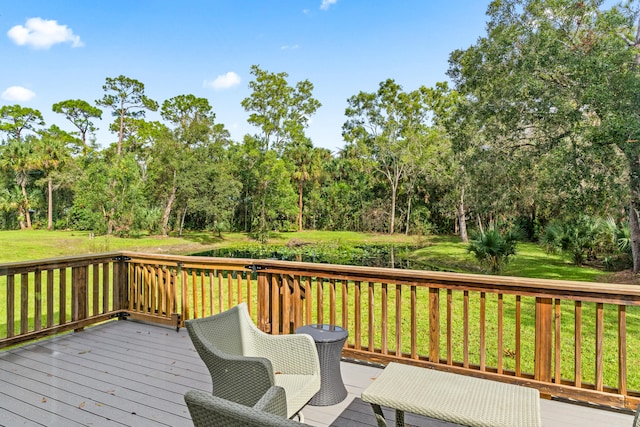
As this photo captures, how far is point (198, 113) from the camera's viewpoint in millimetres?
18000

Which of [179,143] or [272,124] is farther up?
[272,124]

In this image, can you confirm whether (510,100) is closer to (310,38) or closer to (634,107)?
(634,107)

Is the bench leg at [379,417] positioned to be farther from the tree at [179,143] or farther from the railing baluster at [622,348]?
the tree at [179,143]

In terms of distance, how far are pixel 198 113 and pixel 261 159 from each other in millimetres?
3658

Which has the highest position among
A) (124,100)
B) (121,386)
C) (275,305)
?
(124,100)

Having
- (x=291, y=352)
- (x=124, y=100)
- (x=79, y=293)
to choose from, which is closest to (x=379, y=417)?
(x=291, y=352)

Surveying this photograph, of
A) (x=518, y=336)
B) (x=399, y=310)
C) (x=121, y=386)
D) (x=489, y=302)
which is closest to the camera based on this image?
(x=518, y=336)

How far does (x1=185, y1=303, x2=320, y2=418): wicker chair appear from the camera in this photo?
5.64 feet

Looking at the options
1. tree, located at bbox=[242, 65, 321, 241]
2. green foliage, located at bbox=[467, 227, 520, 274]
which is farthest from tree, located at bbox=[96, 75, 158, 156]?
green foliage, located at bbox=[467, 227, 520, 274]

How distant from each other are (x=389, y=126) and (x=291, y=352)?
806 inches

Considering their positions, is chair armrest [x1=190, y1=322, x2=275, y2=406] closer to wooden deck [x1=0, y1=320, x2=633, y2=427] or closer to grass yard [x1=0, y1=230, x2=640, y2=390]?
wooden deck [x1=0, y1=320, x2=633, y2=427]

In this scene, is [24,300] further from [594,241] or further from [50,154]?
[594,241]

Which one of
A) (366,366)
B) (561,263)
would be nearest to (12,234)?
(366,366)

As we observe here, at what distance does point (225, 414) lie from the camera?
3.13 ft
